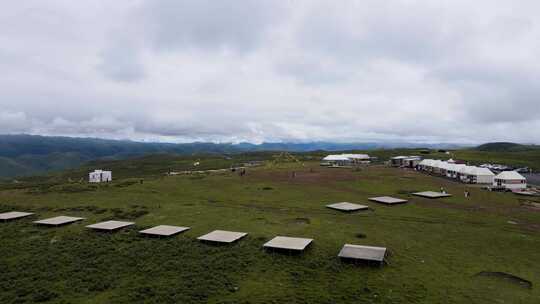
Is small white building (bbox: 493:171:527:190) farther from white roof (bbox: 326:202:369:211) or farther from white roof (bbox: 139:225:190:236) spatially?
white roof (bbox: 139:225:190:236)

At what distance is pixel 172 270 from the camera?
19297 millimetres

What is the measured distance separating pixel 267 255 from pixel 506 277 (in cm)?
1423

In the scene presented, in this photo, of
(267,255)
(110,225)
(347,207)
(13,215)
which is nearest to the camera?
(267,255)

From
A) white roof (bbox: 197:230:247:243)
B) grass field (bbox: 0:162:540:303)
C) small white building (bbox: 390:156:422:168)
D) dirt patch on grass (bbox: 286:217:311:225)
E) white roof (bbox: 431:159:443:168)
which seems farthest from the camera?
small white building (bbox: 390:156:422:168)

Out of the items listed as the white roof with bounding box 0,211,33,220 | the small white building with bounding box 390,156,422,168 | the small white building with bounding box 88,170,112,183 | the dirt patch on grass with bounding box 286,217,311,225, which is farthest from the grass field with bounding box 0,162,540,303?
the small white building with bounding box 390,156,422,168

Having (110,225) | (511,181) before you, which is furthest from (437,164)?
(110,225)

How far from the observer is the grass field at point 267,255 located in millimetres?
16375

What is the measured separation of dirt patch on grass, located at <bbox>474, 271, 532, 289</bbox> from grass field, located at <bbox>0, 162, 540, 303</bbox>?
A: 27 cm

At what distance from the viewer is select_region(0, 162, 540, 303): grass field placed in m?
16.4

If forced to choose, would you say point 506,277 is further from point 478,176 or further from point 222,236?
point 478,176

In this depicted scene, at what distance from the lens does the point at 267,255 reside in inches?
828

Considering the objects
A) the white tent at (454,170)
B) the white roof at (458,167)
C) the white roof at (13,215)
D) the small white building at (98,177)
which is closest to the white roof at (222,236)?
the white roof at (13,215)

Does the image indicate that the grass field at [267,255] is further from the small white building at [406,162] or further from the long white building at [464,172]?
the small white building at [406,162]

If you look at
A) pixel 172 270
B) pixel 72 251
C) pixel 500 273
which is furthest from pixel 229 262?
pixel 500 273
